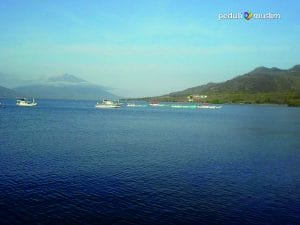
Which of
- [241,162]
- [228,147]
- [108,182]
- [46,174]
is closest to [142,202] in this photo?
[108,182]

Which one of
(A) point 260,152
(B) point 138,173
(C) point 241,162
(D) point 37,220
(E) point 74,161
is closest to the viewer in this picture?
(D) point 37,220

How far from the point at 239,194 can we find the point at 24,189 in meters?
21.3

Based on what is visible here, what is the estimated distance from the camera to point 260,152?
70562mm

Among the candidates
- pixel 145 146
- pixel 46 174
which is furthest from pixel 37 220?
pixel 145 146

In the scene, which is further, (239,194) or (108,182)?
(108,182)

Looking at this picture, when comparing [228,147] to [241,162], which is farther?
[228,147]

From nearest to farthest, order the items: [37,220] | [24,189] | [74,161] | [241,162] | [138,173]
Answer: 1. [37,220]
2. [24,189]
3. [138,173]
4. [74,161]
5. [241,162]

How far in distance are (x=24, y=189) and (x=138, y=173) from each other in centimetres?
1424

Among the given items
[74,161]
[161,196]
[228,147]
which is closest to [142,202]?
[161,196]

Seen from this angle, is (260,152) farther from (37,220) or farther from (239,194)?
(37,220)

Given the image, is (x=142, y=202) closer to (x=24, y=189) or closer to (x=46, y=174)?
(x=24, y=189)

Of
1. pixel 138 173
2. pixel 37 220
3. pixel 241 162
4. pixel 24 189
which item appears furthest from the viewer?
pixel 241 162

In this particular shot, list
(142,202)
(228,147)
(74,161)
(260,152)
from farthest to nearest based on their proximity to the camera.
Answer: (228,147) < (260,152) < (74,161) < (142,202)

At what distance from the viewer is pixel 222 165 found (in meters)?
54.8
